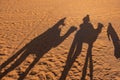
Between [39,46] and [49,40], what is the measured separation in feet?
2.47

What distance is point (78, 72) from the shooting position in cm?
754

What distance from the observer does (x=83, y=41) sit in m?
9.70

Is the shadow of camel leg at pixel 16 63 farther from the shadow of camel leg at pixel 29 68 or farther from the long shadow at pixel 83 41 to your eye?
the long shadow at pixel 83 41

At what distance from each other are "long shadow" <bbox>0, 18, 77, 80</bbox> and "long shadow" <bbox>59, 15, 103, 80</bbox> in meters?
0.63

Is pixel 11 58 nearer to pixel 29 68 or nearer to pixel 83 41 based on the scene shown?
pixel 29 68

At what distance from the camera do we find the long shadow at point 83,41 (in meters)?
7.78

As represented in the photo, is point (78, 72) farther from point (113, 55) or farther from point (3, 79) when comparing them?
point (3, 79)

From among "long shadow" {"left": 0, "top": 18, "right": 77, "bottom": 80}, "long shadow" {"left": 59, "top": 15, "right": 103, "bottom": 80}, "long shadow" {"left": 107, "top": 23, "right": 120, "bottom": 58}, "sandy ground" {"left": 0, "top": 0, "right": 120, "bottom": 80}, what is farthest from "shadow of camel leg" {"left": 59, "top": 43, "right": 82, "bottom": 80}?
"long shadow" {"left": 107, "top": 23, "right": 120, "bottom": 58}

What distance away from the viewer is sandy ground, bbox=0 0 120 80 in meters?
7.56

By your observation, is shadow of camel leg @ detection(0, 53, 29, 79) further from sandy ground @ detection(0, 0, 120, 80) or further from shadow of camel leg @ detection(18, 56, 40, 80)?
shadow of camel leg @ detection(18, 56, 40, 80)

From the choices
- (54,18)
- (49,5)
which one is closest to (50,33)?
(54,18)

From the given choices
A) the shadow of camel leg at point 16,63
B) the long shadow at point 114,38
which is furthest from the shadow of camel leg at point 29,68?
the long shadow at point 114,38

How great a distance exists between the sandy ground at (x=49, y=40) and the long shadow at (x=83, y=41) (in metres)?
0.10

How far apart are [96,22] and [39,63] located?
5.11m
